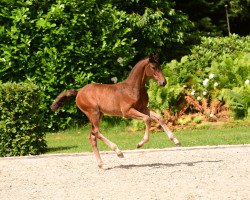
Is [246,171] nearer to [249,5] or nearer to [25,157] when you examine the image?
[25,157]

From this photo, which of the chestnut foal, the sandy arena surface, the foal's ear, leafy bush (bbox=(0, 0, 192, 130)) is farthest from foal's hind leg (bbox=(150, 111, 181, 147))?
leafy bush (bbox=(0, 0, 192, 130))

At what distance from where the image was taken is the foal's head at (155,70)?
34.0 feet

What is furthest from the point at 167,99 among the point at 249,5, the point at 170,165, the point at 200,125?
the point at 249,5

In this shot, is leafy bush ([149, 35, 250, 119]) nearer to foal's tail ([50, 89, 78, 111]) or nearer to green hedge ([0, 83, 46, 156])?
green hedge ([0, 83, 46, 156])

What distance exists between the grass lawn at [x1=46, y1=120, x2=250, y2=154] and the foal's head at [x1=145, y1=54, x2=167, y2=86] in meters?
3.52

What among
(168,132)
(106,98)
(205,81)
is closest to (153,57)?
(106,98)

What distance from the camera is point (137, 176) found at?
9859 millimetres

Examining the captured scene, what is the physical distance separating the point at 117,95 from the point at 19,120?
12.6ft

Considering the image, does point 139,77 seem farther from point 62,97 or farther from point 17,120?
point 17,120

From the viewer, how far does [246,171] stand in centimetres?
983

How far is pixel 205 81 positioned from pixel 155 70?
27.8 ft

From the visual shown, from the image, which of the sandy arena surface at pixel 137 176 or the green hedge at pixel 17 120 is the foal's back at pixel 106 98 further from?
the green hedge at pixel 17 120

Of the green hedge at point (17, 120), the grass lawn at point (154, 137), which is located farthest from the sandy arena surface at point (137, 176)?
the grass lawn at point (154, 137)

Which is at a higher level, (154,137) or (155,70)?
(155,70)
